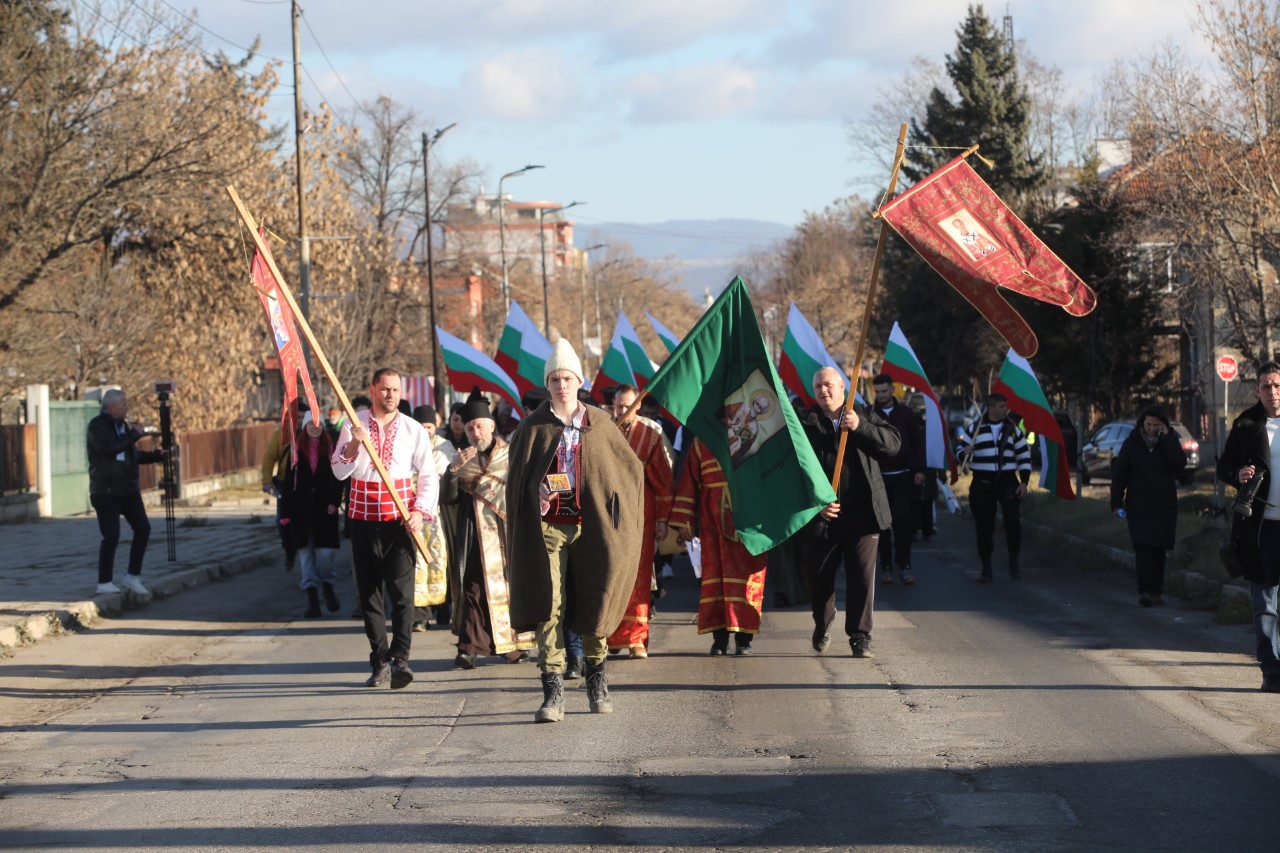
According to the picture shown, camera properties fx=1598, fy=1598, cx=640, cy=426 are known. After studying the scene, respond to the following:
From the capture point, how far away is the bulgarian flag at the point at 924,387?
17234 millimetres

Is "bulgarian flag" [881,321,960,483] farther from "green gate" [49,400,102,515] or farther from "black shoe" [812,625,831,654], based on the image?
"green gate" [49,400,102,515]

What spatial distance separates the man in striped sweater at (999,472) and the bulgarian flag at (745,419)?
602 centimetres

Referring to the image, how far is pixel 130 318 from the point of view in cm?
3284

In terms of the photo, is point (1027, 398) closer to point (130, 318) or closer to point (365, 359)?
point (130, 318)

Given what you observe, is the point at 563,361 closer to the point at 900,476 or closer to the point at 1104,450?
the point at 900,476

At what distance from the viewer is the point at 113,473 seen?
1342 centimetres

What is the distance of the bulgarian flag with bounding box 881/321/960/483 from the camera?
17.2 meters

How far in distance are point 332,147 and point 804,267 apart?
5230cm

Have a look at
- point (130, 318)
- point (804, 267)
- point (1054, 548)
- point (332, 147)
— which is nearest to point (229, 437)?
point (130, 318)

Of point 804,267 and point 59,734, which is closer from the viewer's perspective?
point 59,734

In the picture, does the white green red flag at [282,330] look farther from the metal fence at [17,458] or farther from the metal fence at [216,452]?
the metal fence at [216,452]

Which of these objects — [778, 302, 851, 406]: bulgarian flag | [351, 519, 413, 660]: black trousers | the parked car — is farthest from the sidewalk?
the parked car

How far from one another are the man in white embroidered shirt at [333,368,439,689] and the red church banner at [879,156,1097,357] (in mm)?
3080

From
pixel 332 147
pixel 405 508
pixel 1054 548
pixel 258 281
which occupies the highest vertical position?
pixel 332 147
